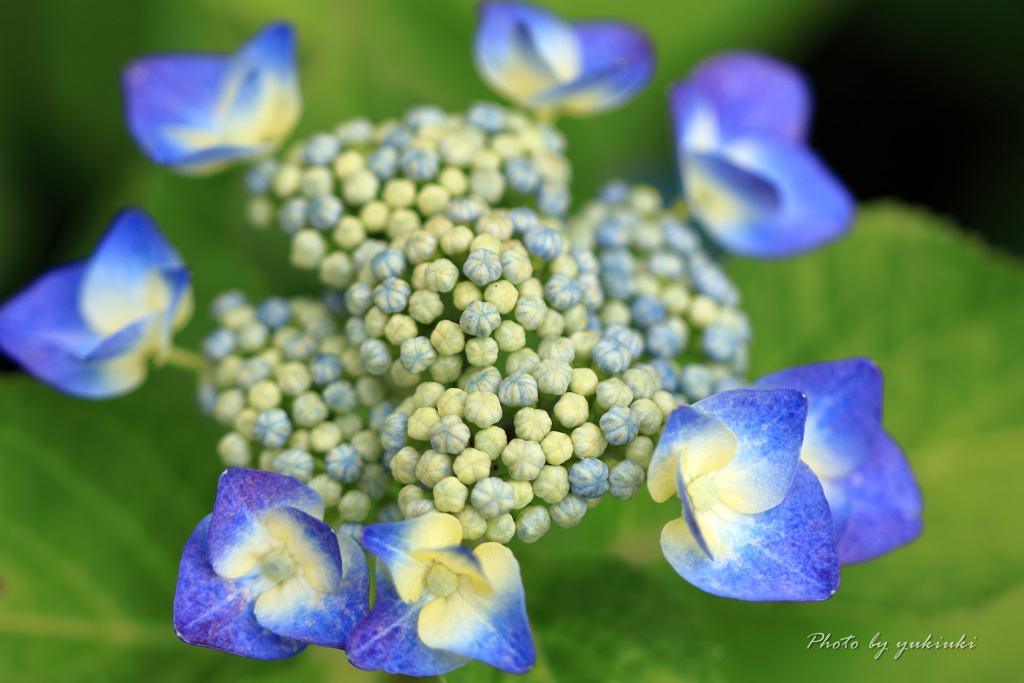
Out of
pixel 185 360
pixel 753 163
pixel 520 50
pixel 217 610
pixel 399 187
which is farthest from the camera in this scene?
pixel 753 163

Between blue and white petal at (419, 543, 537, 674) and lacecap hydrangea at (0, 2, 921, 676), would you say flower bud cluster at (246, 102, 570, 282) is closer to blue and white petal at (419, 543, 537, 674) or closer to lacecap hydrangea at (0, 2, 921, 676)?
lacecap hydrangea at (0, 2, 921, 676)

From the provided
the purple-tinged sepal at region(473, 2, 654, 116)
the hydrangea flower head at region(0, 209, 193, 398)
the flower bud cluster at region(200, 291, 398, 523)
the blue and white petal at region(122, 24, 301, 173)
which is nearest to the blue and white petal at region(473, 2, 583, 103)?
the purple-tinged sepal at region(473, 2, 654, 116)

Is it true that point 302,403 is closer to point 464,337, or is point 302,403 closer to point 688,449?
point 464,337

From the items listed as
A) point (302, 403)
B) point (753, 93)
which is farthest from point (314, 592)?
point (753, 93)

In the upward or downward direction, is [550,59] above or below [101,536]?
above

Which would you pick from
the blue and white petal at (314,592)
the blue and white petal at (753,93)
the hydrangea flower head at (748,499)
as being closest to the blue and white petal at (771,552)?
the hydrangea flower head at (748,499)

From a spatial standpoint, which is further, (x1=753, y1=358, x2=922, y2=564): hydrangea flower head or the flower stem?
the flower stem

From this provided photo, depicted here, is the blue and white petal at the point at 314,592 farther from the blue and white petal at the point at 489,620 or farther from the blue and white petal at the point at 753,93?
the blue and white petal at the point at 753,93


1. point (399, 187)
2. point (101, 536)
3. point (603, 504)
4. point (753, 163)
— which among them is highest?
point (399, 187)
